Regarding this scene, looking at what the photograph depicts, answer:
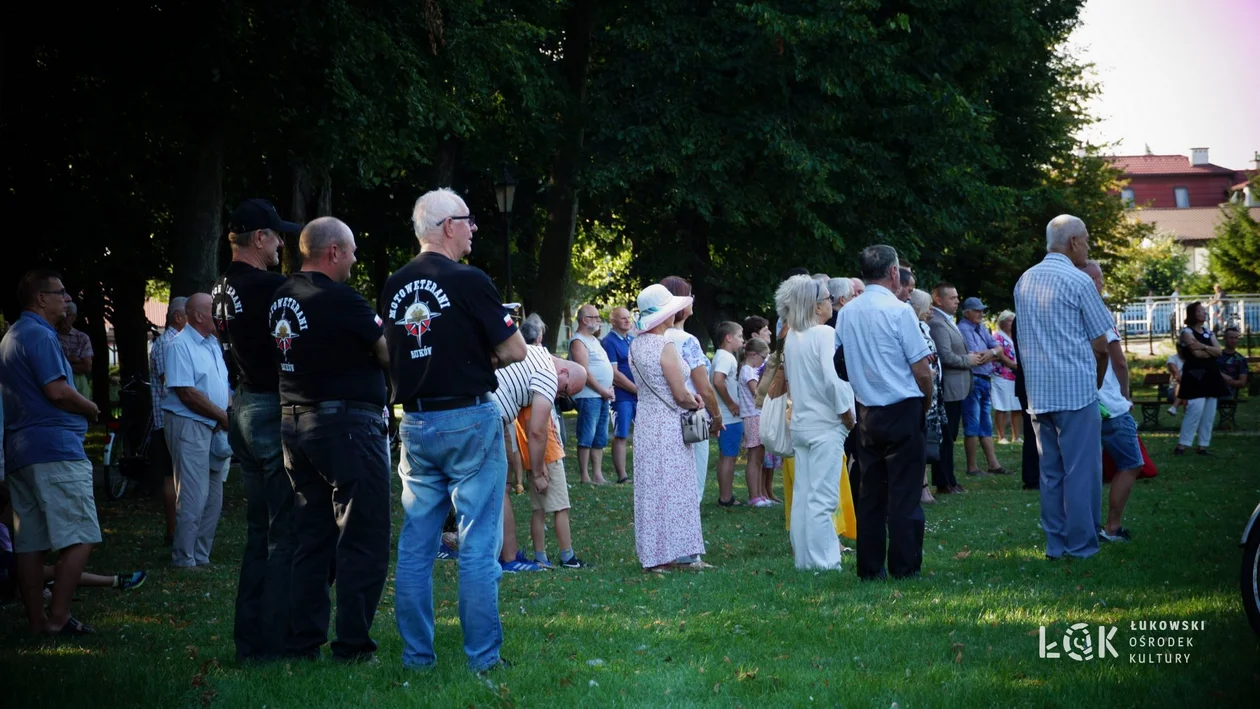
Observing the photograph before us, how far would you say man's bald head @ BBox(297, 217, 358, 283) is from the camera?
20.3ft

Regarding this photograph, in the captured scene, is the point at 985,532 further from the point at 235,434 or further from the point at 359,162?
the point at 359,162

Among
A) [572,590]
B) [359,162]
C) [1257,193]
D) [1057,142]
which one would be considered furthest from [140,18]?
[1257,193]

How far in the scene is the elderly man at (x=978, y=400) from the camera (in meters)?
15.9

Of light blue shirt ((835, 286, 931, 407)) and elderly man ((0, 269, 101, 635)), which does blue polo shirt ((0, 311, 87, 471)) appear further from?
light blue shirt ((835, 286, 931, 407))

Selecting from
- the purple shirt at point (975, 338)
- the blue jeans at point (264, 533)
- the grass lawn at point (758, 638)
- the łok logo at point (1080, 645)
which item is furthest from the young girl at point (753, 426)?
the blue jeans at point (264, 533)

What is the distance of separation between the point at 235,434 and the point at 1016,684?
406cm

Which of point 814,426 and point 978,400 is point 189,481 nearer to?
point 814,426

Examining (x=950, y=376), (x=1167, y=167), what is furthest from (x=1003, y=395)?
(x=1167, y=167)

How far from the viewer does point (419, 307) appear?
19.1 feet

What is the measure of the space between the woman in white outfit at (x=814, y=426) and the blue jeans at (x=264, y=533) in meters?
4.08

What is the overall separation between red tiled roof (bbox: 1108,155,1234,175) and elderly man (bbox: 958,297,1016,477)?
109 m

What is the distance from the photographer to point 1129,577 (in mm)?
7566

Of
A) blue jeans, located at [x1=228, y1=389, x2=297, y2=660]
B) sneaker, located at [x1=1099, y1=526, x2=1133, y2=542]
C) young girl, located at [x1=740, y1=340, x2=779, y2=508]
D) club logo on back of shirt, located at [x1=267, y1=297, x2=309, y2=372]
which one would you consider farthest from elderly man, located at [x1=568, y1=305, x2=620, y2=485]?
club logo on back of shirt, located at [x1=267, y1=297, x2=309, y2=372]

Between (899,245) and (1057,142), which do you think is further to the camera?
(1057,142)
